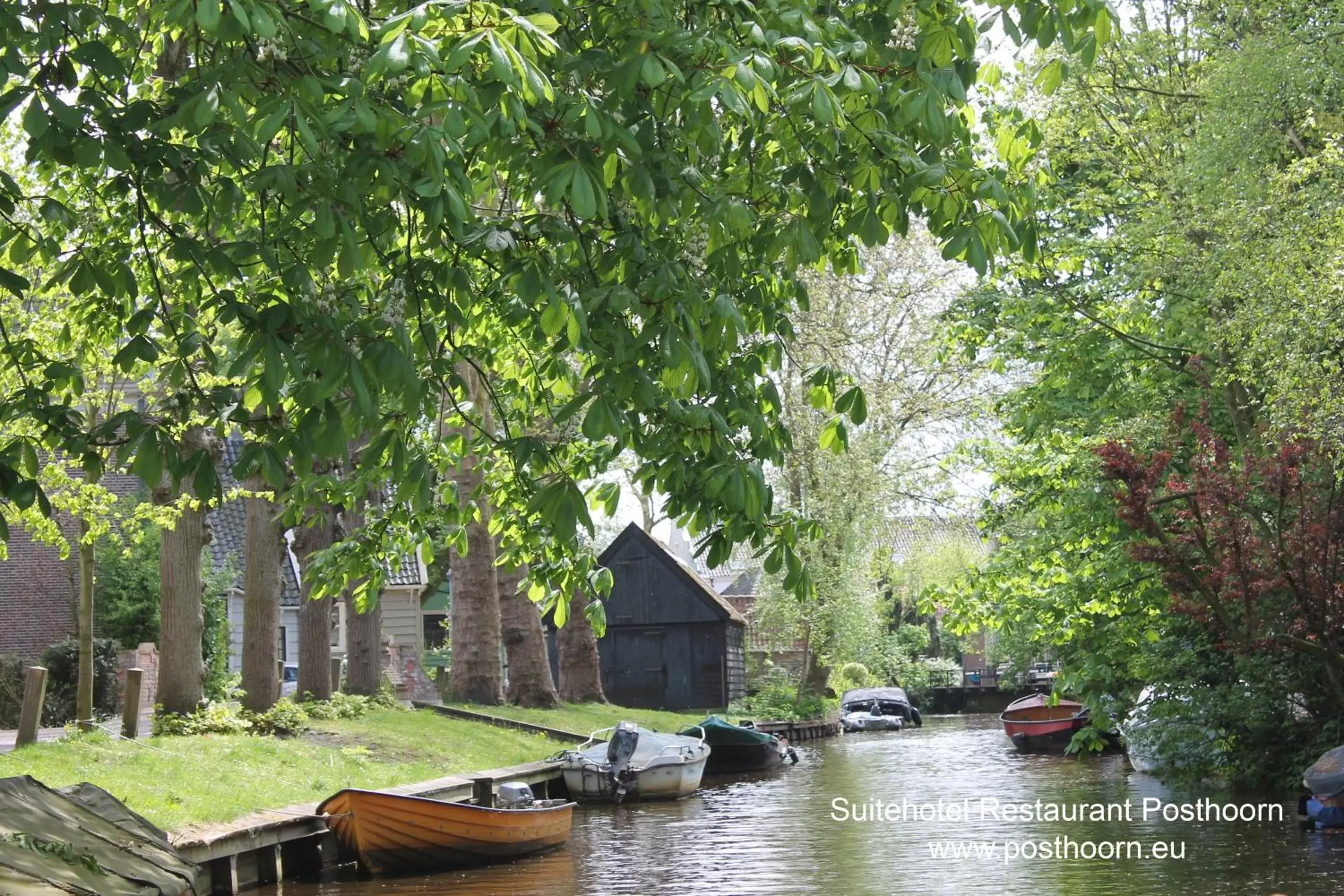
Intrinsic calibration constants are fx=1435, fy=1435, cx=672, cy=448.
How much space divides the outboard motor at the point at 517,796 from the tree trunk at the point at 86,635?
5.70 m

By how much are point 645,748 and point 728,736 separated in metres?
6.94

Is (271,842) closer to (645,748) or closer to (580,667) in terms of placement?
(645,748)

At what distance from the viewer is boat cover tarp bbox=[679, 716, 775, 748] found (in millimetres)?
34750

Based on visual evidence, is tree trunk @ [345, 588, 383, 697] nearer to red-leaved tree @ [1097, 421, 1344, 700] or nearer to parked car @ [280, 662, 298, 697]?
parked car @ [280, 662, 298, 697]

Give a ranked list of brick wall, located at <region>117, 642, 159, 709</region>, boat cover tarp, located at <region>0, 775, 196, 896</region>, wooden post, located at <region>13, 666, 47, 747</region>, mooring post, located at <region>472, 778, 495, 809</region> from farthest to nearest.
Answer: brick wall, located at <region>117, 642, 159, 709</region>, mooring post, located at <region>472, 778, 495, 809</region>, wooden post, located at <region>13, 666, 47, 747</region>, boat cover tarp, located at <region>0, 775, 196, 896</region>

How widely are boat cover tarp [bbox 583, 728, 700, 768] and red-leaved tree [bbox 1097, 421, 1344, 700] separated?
1083 cm

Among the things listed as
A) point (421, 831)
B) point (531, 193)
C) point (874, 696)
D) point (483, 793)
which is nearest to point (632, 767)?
point (483, 793)

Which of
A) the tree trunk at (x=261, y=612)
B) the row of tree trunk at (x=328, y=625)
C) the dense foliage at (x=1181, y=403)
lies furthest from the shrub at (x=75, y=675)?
the dense foliage at (x=1181, y=403)

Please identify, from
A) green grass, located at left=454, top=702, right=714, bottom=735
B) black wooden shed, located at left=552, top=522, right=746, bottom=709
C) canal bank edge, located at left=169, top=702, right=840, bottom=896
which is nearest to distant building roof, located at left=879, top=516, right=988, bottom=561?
black wooden shed, located at left=552, top=522, right=746, bottom=709

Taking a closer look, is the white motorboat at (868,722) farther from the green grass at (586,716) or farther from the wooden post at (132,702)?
the wooden post at (132,702)

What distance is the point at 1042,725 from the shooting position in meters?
40.9

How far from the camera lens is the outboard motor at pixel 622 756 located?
89.4 feet

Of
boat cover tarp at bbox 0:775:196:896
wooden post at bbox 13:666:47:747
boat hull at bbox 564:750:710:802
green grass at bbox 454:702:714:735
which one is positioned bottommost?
boat hull at bbox 564:750:710:802

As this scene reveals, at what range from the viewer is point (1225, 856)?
56.9 ft
